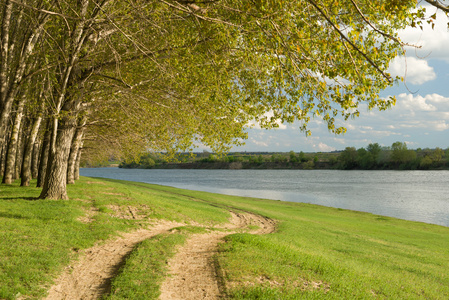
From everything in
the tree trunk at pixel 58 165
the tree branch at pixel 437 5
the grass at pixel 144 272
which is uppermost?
the tree branch at pixel 437 5

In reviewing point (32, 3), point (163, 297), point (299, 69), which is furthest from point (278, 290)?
point (32, 3)

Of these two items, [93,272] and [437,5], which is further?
[93,272]

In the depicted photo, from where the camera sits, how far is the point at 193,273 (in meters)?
8.11

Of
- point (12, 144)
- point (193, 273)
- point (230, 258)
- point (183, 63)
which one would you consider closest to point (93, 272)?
point (193, 273)

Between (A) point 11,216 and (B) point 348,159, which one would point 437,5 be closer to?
(A) point 11,216

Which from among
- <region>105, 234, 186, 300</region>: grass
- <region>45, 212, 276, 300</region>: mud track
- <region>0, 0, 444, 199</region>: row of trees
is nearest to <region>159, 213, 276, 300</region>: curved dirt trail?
<region>45, 212, 276, 300</region>: mud track

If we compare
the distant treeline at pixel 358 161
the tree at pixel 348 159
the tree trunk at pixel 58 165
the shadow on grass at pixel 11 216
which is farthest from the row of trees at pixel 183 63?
the tree at pixel 348 159

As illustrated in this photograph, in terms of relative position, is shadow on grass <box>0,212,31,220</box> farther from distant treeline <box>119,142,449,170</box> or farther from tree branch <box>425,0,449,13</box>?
distant treeline <box>119,142,449,170</box>

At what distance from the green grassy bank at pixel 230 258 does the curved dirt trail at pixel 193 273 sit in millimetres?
254

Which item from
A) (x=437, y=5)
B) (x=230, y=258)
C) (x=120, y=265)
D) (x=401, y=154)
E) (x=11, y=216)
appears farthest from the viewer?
(x=401, y=154)

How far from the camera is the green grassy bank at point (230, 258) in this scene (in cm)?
720

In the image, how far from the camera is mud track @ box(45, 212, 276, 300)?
698 centimetres

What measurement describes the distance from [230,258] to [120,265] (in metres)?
2.70

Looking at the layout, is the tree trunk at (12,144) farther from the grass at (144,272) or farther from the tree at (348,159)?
the tree at (348,159)
